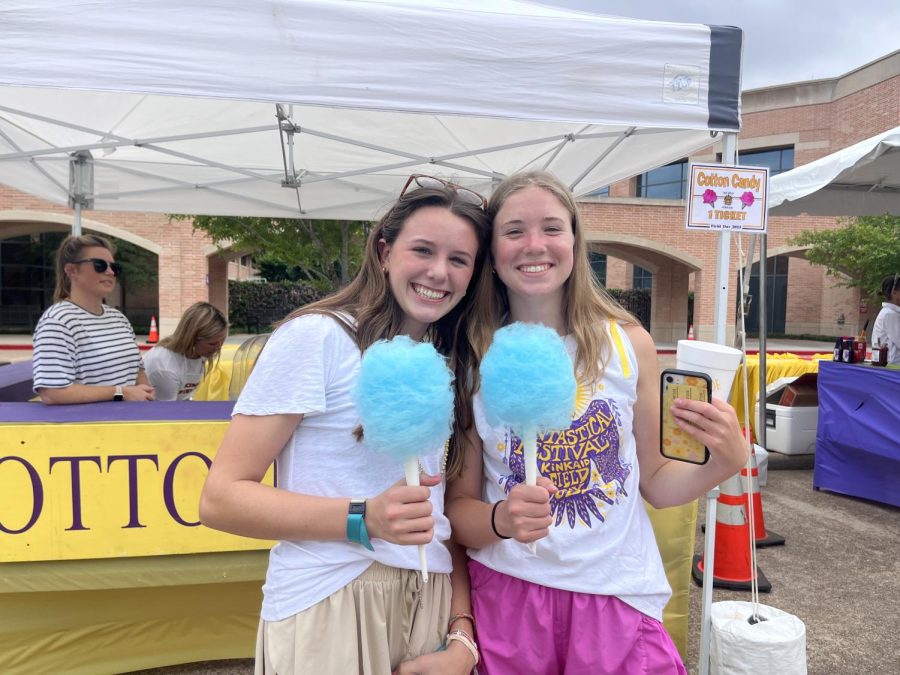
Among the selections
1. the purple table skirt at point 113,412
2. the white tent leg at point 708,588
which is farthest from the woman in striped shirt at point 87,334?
the white tent leg at point 708,588

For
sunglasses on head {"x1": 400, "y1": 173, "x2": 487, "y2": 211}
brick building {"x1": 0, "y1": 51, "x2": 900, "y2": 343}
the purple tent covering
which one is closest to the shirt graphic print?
sunglasses on head {"x1": 400, "y1": 173, "x2": 487, "y2": 211}

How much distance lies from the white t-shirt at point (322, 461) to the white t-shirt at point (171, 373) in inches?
115

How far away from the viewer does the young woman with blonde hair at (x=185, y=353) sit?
379 cm

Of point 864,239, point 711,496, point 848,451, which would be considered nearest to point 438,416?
point 711,496

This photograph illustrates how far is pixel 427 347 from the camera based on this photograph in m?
1.10

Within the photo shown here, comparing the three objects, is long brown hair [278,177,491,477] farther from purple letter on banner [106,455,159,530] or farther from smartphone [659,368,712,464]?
purple letter on banner [106,455,159,530]

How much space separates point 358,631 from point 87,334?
2.42 metres

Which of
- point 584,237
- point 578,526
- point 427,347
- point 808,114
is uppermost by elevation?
point 808,114

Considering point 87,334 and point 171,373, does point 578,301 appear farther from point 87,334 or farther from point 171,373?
point 171,373

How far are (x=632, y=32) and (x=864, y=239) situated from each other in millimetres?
18036

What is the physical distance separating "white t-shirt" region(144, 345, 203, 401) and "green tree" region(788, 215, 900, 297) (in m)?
16.6

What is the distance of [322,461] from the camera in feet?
3.80

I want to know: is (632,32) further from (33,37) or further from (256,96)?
(33,37)

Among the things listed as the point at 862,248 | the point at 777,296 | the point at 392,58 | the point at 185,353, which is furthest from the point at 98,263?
the point at 777,296
